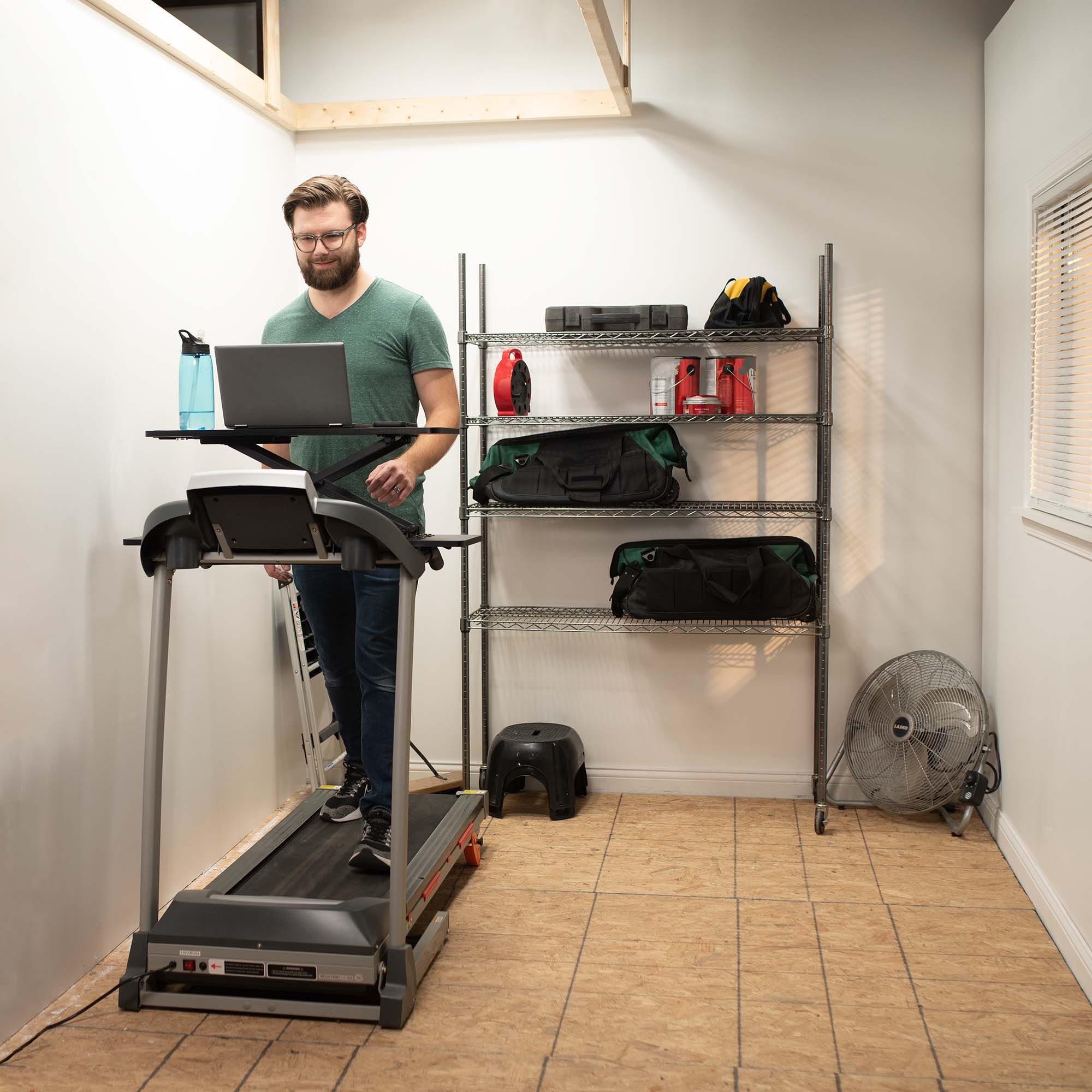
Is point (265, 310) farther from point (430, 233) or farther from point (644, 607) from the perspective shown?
point (644, 607)

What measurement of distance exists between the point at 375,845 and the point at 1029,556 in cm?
201

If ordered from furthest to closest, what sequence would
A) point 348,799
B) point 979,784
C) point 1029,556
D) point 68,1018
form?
point 979,784, point 348,799, point 1029,556, point 68,1018

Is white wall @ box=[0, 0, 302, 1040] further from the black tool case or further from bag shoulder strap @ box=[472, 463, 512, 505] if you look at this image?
the black tool case

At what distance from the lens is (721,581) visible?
3385 mm

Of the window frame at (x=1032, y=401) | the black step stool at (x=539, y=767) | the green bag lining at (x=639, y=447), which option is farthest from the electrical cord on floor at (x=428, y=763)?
the window frame at (x=1032, y=401)

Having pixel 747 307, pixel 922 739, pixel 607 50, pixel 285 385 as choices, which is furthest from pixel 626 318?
pixel 922 739

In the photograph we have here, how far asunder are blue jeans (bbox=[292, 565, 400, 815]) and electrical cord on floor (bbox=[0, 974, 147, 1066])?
2.25 ft

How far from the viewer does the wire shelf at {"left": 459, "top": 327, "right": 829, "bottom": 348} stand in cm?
340

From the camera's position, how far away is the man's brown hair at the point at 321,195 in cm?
255

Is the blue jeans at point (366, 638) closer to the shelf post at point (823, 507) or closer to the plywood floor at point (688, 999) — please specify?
the plywood floor at point (688, 999)

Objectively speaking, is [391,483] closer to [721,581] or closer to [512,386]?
[512,386]

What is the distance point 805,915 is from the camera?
2.76 m

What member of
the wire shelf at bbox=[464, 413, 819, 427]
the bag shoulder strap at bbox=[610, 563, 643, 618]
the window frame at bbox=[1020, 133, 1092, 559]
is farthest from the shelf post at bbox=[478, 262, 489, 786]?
the window frame at bbox=[1020, 133, 1092, 559]

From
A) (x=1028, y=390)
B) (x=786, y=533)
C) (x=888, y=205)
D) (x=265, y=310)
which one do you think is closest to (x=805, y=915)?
(x=786, y=533)
